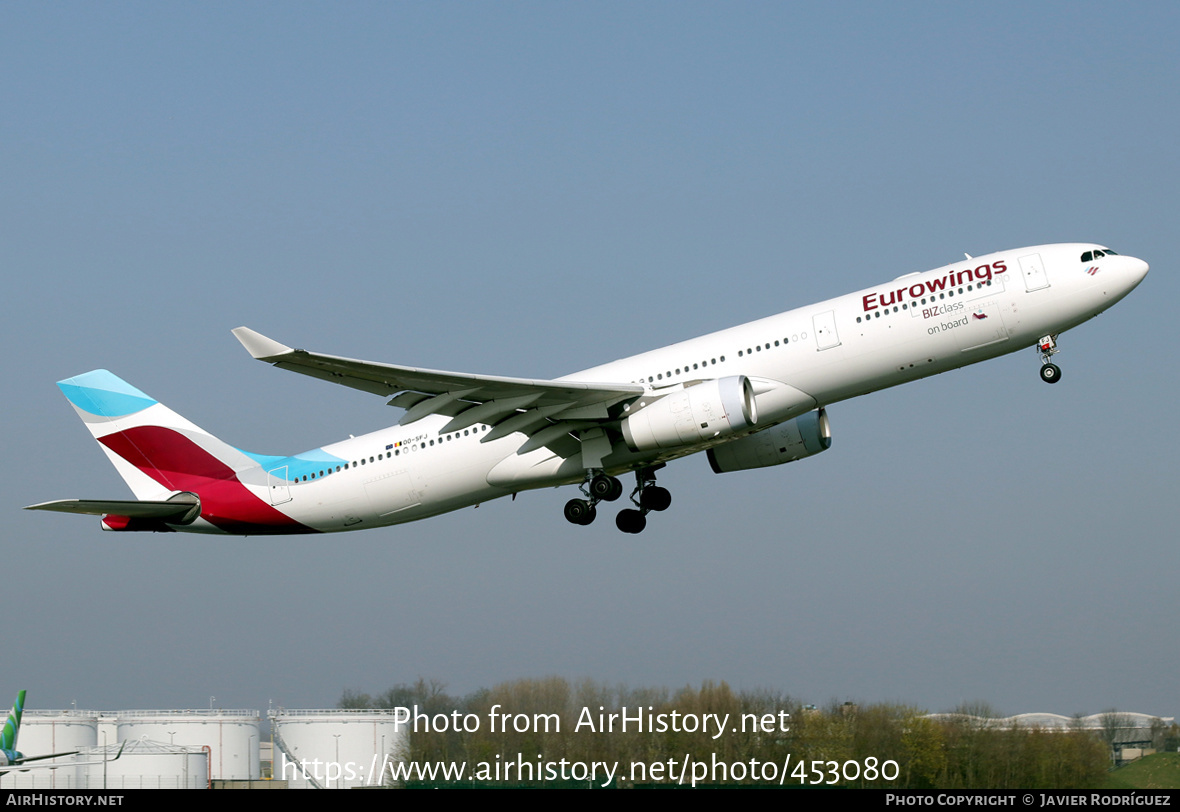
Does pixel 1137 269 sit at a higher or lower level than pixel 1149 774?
higher

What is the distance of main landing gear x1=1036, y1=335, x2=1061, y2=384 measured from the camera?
90.1 feet

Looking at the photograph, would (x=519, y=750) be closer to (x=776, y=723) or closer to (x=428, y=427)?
(x=776, y=723)

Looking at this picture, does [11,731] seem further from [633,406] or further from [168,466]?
[633,406]

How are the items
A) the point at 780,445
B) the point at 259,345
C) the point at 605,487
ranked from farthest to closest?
the point at 780,445 → the point at 605,487 → the point at 259,345

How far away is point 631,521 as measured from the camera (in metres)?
33.3

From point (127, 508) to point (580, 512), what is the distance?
12155 mm

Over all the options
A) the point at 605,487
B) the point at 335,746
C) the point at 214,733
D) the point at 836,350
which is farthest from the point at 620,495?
the point at 214,733

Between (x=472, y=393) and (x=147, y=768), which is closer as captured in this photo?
(x=472, y=393)

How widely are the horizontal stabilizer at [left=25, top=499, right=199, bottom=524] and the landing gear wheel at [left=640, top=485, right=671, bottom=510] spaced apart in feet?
40.6

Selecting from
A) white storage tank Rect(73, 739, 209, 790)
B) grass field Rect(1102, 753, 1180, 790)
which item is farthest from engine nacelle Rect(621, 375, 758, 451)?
white storage tank Rect(73, 739, 209, 790)

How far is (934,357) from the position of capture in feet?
88.9

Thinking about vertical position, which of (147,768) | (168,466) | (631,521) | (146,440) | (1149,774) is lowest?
(1149,774)
